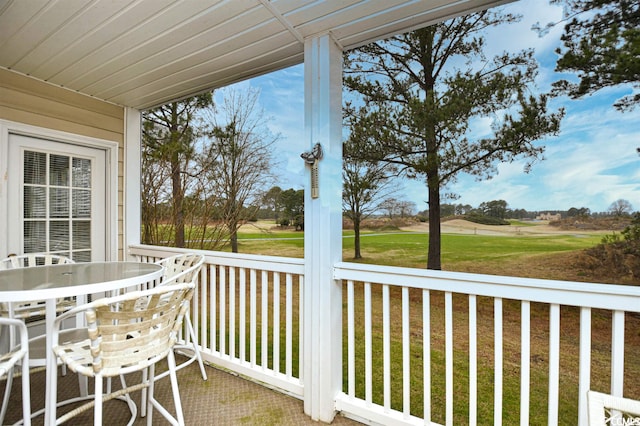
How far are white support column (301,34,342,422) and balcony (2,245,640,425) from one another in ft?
0.20

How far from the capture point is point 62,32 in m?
1.97

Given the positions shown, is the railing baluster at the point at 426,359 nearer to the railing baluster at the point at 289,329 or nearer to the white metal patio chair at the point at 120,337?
the railing baluster at the point at 289,329

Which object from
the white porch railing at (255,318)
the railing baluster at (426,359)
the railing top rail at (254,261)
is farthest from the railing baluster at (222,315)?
the railing baluster at (426,359)

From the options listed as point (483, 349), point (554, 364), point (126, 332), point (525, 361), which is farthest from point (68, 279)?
point (483, 349)

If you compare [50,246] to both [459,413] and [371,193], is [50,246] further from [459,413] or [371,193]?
[459,413]

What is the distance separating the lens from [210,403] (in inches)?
79.0

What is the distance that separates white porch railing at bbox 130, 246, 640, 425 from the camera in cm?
135

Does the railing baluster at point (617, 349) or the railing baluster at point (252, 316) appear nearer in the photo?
the railing baluster at point (617, 349)

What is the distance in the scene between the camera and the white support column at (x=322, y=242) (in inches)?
74.1

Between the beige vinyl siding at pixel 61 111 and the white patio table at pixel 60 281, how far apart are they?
1.36 meters

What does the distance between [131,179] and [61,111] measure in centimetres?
83

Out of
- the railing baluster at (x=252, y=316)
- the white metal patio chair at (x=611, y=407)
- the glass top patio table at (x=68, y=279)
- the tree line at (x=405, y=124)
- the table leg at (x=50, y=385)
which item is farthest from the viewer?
the railing baluster at (x=252, y=316)

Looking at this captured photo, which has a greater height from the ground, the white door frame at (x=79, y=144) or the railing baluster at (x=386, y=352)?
the white door frame at (x=79, y=144)

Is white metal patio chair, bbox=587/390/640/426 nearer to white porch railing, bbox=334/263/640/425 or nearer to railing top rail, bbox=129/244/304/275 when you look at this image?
white porch railing, bbox=334/263/640/425
